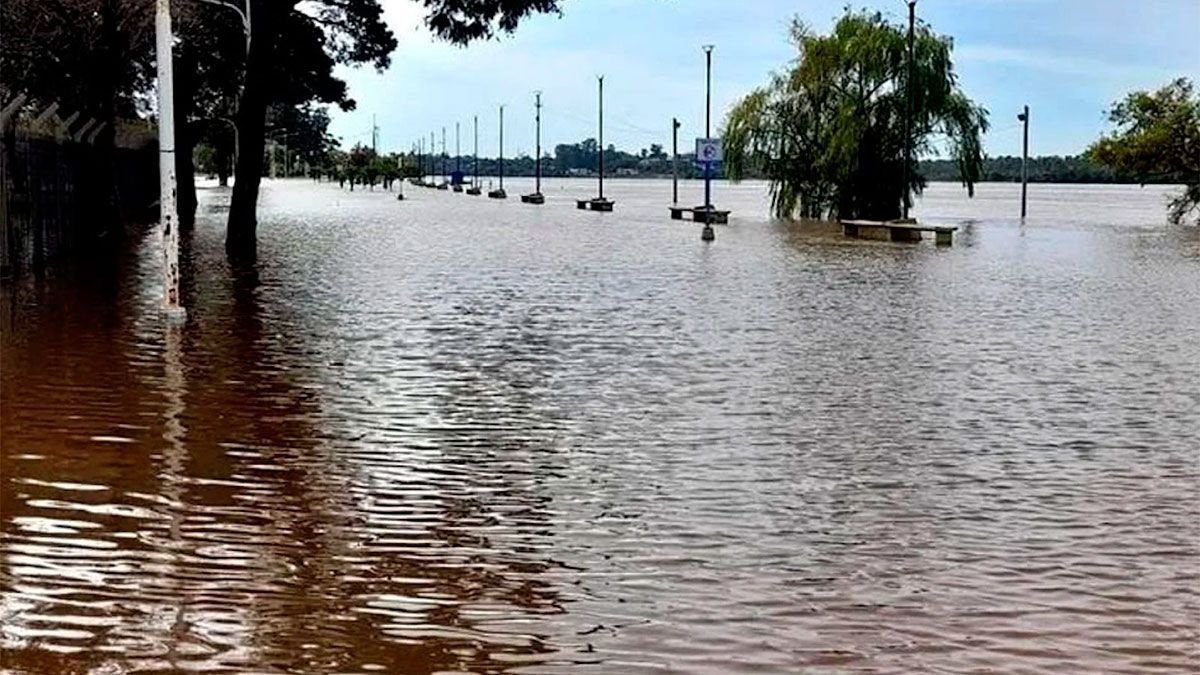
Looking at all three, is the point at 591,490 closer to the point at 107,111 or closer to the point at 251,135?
the point at 251,135

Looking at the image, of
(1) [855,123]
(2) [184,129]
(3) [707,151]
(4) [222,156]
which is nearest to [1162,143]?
(1) [855,123]

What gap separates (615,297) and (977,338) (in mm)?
5437

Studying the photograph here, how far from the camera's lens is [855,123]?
48000 millimetres

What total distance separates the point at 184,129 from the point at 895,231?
61.4ft

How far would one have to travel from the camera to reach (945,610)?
5320 millimetres

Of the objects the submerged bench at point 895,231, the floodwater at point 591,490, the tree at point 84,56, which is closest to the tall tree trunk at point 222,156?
the tree at point 84,56

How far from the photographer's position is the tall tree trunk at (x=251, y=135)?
2489 centimetres

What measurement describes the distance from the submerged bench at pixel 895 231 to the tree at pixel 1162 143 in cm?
1793

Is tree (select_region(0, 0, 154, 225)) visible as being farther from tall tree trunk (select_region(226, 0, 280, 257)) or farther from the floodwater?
the floodwater

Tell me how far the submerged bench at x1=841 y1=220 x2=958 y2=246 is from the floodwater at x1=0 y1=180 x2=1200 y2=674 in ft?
64.5

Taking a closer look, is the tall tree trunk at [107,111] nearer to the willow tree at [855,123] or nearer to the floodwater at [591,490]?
the floodwater at [591,490]

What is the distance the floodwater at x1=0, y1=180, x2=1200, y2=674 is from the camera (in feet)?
16.2

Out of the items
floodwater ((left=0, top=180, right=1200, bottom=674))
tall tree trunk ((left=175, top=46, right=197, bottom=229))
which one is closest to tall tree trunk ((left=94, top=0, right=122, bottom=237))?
tall tree trunk ((left=175, top=46, right=197, bottom=229))

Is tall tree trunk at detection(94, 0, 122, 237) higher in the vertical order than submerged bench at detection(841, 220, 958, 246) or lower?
higher
